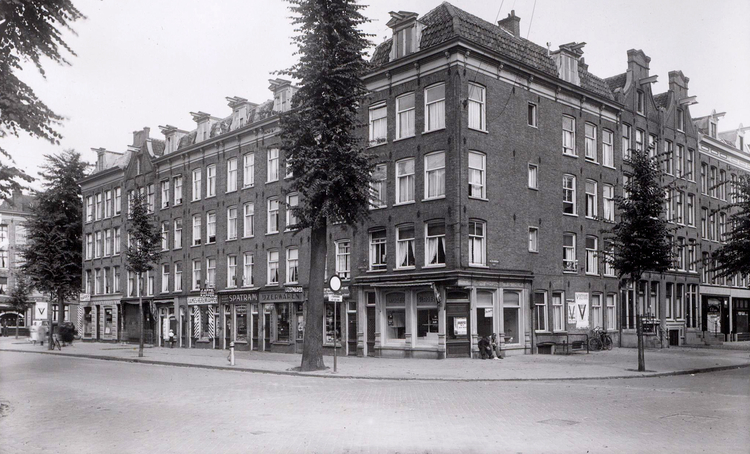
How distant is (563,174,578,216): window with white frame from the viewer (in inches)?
1474

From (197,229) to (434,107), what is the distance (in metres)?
22.4

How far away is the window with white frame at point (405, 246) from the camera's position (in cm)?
3328

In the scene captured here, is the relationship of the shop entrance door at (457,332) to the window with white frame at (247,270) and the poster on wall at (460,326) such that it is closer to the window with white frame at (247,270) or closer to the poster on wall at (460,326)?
the poster on wall at (460,326)

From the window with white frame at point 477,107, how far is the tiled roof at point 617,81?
14243 millimetres

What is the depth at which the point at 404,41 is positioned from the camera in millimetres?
33969

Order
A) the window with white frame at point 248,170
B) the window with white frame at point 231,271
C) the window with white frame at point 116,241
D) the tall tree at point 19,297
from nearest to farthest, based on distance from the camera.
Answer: the window with white frame at point 248,170
the window with white frame at point 231,271
the window with white frame at point 116,241
the tall tree at point 19,297

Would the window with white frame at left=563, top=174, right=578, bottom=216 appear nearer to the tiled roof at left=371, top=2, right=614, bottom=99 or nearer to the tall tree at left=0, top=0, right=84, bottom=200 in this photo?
the tiled roof at left=371, top=2, right=614, bottom=99

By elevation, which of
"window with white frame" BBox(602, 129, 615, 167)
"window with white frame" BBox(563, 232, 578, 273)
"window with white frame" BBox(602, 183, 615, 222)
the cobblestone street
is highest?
"window with white frame" BBox(602, 129, 615, 167)

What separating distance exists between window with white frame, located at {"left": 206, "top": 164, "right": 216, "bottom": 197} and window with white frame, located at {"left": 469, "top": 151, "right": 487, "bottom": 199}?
2104 centimetres

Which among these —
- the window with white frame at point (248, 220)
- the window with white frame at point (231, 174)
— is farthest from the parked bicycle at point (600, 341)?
the window with white frame at point (231, 174)

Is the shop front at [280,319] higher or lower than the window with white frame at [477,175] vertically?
lower

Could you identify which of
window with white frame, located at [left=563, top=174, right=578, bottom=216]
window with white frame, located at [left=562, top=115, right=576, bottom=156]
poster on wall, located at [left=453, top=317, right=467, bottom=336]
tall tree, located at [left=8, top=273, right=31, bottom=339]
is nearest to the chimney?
window with white frame, located at [left=562, top=115, right=576, bottom=156]

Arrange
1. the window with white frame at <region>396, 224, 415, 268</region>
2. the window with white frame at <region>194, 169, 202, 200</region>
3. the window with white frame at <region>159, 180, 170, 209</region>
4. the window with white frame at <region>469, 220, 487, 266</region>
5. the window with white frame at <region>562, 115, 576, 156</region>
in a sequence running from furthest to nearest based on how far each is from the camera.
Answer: the window with white frame at <region>159, 180, 170, 209</region>, the window with white frame at <region>194, 169, 202, 200</region>, the window with white frame at <region>562, 115, 576, 156</region>, the window with white frame at <region>396, 224, 415, 268</region>, the window with white frame at <region>469, 220, 487, 266</region>

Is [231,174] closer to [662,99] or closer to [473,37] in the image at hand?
[473,37]
